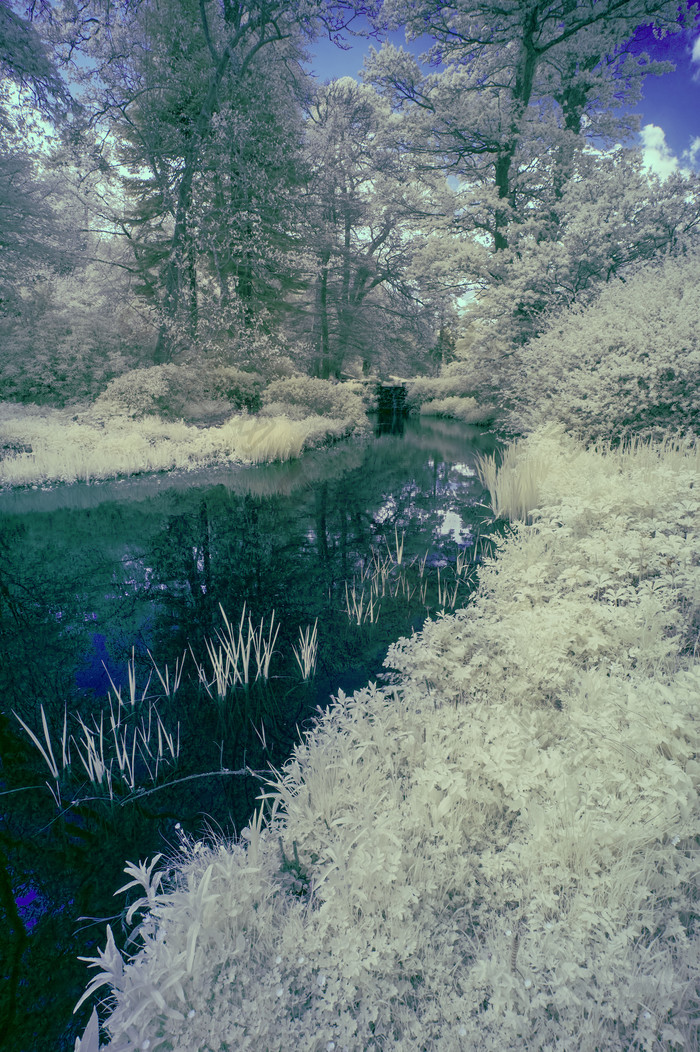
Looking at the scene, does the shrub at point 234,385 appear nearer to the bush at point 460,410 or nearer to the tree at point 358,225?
the tree at point 358,225

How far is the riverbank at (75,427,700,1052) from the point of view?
1.66m

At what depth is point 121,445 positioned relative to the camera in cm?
1291

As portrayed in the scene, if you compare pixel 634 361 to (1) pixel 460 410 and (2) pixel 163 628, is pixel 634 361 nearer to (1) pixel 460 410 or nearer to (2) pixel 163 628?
(2) pixel 163 628

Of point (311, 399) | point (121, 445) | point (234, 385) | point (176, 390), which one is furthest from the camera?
point (311, 399)

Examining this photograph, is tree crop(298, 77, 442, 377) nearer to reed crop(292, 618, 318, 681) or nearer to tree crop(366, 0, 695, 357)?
tree crop(366, 0, 695, 357)

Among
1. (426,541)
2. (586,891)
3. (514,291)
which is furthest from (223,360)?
(586,891)

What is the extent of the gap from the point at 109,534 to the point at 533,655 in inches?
296

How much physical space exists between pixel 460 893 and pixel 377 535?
6531 millimetres

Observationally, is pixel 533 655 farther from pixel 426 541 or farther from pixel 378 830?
pixel 426 541

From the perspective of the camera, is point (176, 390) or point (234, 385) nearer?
point (176, 390)

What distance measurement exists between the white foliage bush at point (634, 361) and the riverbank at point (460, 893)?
7.66 m

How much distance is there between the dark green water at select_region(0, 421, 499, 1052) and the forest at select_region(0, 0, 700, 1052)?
0.05 meters

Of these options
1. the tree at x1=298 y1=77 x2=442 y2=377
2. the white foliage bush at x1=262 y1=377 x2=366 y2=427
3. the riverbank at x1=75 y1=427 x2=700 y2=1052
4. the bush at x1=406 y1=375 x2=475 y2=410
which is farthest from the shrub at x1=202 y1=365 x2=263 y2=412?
the bush at x1=406 y1=375 x2=475 y2=410

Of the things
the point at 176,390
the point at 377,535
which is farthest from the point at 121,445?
the point at 377,535
